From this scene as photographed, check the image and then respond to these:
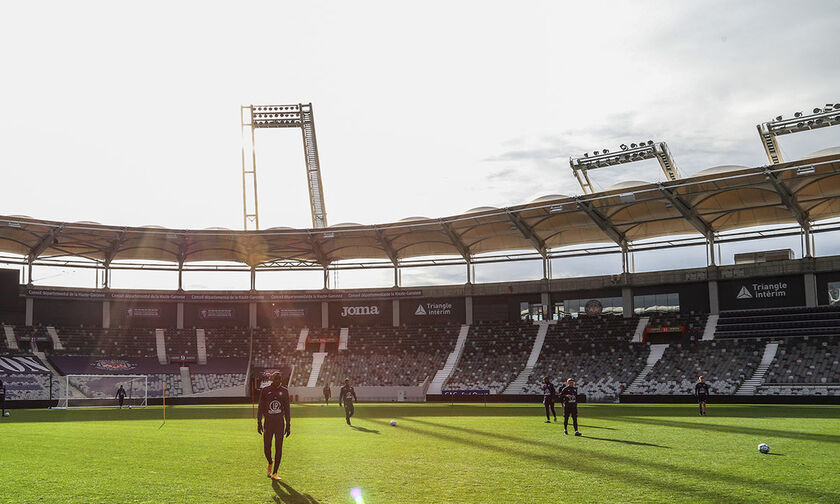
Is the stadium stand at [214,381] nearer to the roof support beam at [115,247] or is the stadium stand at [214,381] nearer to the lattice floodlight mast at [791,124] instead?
the roof support beam at [115,247]

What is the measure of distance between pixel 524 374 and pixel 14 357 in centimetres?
4232

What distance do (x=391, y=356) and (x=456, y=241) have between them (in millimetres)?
12285

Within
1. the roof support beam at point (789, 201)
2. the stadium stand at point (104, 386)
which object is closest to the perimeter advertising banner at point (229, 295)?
the stadium stand at point (104, 386)

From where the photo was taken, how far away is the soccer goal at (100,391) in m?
52.3

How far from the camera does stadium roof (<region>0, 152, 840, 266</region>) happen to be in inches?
2061

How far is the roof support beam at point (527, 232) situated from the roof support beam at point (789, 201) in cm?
1945

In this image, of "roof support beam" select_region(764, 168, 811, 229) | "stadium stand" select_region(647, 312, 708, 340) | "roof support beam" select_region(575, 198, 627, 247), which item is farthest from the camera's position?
"stadium stand" select_region(647, 312, 708, 340)

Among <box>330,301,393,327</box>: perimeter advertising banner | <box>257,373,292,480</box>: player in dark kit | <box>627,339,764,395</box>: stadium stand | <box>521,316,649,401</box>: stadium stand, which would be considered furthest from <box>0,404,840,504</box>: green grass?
<box>330,301,393,327</box>: perimeter advertising banner

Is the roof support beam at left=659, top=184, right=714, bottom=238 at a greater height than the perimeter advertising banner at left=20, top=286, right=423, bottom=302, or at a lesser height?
greater

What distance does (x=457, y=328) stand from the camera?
70.9 metres

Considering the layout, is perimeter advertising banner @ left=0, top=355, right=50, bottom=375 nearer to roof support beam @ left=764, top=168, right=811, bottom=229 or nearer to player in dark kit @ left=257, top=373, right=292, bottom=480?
player in dark kit @ left=257, top=373, right=292, bottom=480

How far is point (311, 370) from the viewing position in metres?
67.4

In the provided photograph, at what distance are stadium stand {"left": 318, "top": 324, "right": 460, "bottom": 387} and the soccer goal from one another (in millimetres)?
15519

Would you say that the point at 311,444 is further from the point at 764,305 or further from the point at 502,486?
the point at 764,305
